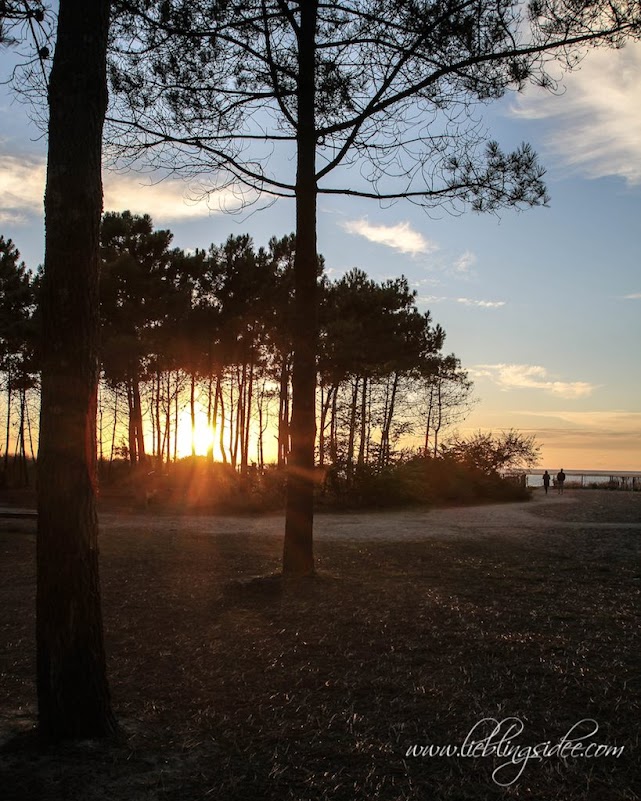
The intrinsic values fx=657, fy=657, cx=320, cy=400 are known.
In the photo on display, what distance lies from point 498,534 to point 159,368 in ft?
72.4

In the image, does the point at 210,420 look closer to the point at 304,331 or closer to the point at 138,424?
the point at 138,424

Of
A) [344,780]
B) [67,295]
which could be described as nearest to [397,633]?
[344,780]

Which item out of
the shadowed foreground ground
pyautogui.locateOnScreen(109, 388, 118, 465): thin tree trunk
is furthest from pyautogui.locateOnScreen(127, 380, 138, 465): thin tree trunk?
the shadowed foreground ground

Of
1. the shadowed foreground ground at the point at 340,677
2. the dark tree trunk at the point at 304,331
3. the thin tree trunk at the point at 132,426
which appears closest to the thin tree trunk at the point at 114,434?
the thin tree trunk at the point at 132,426

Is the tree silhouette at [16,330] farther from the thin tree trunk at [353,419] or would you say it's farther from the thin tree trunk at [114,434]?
the thin tree trunk at [353,419]

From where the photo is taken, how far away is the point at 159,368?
31.6 metres

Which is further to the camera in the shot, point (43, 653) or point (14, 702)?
point (14, 702)

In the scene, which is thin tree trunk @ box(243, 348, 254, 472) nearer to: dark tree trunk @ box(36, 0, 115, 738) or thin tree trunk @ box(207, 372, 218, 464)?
thin tree trunk @ box(207, 372, 218, 464)

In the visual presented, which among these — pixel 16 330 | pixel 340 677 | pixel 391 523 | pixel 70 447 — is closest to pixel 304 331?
pixel 340 677

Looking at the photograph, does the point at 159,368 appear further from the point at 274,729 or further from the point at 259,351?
the point at 274,729

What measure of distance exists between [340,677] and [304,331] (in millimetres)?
4502

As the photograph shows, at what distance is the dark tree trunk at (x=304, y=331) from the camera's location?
7.81 m

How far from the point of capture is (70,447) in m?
3.44

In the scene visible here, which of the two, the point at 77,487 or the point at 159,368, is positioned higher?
the point at 159,368
